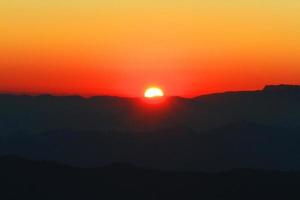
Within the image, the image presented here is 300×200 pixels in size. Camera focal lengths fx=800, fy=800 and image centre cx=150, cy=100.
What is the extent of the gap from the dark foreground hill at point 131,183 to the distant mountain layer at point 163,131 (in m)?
32.9

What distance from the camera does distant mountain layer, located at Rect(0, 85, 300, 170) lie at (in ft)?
293

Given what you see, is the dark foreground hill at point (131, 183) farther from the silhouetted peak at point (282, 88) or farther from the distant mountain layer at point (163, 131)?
the silhouetted peak at point (282, 88)

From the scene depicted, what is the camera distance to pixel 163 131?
105 m

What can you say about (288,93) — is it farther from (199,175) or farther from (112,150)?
(199,175)

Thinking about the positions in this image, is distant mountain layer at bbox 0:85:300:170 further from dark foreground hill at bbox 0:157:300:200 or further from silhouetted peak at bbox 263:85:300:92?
dark foreground hill at bbox 0:157:300:200

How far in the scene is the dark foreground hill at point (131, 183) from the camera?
43.4 m

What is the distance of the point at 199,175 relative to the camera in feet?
157

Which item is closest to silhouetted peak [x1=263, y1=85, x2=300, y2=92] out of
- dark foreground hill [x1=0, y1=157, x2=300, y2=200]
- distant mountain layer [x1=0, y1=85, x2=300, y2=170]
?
distant mountain layer [x1=0, y1=85, x2=300, y2=170]

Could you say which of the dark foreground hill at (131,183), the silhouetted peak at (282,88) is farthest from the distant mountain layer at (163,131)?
the dark foreground hill at (131,183)

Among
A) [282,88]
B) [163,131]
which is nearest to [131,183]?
[163,131]

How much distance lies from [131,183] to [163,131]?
58760 mm

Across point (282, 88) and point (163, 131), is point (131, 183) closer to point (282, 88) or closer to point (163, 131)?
point (163, 131)

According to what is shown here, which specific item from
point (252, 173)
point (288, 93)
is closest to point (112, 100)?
point (288, 93)

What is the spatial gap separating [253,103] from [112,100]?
30.9 meters
